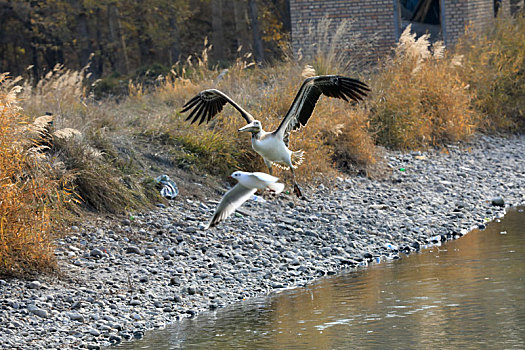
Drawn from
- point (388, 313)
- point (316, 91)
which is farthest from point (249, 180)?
→ point (388, 313)

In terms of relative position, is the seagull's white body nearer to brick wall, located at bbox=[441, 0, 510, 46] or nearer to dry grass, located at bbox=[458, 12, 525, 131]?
dry grass, located at bbox=[458, 12, 525, 131]

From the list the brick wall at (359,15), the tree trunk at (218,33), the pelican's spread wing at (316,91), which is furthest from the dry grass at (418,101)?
the tree trunk at (218,33)

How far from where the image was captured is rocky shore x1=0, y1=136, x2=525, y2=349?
26.1ft

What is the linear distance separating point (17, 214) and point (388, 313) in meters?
3.94

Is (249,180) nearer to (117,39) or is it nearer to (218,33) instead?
(218,33)

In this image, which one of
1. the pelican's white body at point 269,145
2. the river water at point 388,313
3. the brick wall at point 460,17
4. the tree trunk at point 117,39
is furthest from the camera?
the tree trunk at point 117,39

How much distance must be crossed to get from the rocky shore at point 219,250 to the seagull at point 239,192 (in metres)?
1.89

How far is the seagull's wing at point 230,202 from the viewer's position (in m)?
6.45

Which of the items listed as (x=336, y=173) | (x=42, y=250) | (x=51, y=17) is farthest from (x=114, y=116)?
(x=51, y=17)

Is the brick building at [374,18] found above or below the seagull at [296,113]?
below

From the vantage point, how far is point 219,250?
10.2 m

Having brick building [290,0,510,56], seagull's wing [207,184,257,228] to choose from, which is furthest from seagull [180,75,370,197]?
brick building [290,0,510,56]

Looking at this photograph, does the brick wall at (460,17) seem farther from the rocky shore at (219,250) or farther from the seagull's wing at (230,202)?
the seagull's wing at (230,202)

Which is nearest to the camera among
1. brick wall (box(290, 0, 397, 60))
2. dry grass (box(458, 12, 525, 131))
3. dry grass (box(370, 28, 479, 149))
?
dry grass (box(370, 28, 479, 149))
